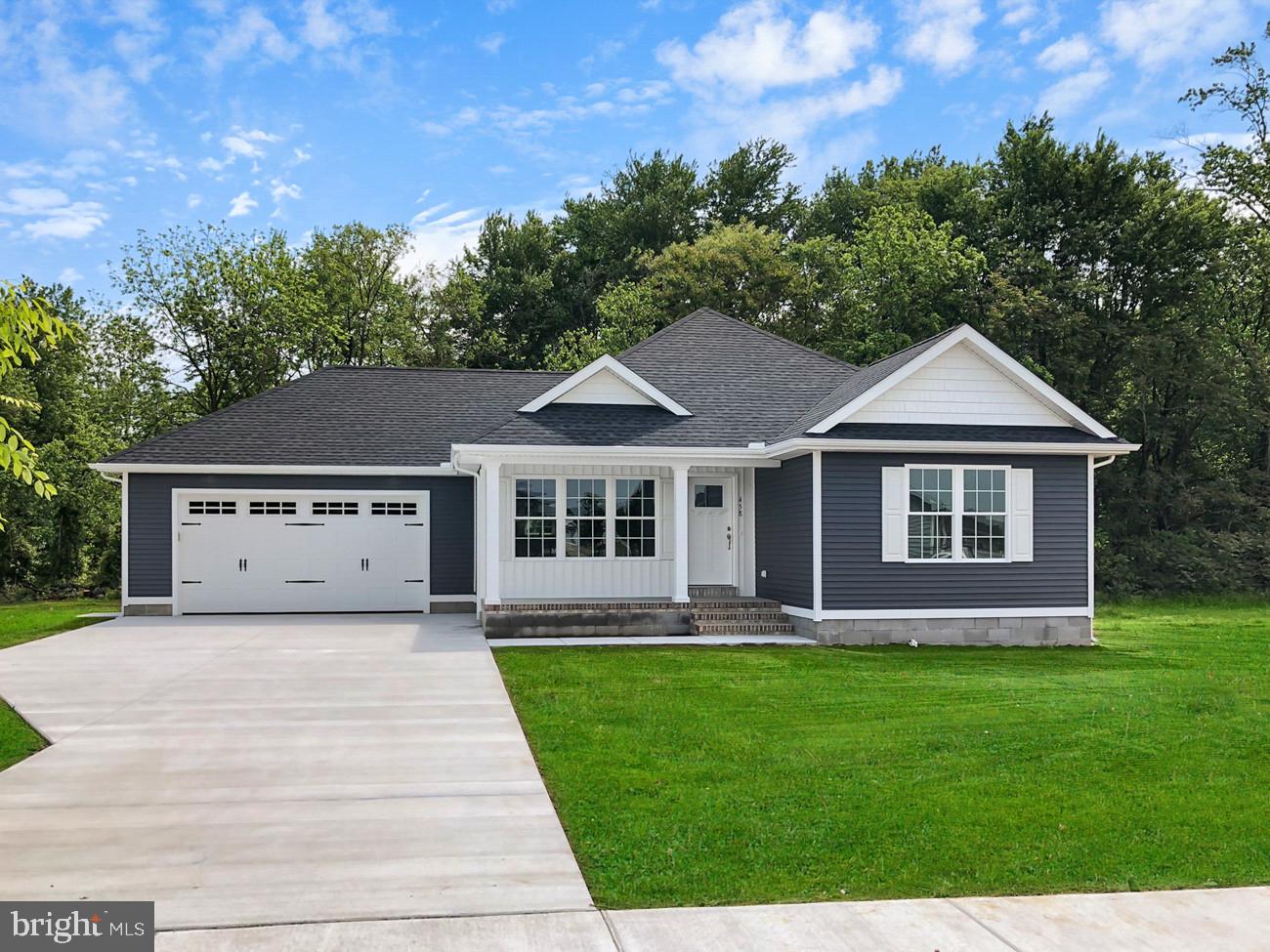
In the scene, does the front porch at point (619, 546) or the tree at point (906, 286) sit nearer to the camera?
the front porch at point (619, 546)

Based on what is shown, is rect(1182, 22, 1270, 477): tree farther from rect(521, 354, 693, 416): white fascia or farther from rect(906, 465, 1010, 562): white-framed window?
rect(521, 354, 693, 416): white fascia

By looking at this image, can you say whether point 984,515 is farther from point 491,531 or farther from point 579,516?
point 491,531

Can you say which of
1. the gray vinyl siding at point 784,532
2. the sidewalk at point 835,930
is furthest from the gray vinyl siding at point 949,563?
the sidewalk at point 835,930

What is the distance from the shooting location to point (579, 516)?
17.2m

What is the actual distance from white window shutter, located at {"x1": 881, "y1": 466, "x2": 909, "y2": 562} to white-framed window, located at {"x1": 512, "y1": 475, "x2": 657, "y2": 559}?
3.94 m

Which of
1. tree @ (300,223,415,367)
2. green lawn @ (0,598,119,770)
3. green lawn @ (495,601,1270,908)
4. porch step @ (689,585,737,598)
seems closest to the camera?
green lawn @ (495,601,1270,908)

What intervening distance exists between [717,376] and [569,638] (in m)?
6.14

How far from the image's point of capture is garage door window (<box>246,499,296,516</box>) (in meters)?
19.2

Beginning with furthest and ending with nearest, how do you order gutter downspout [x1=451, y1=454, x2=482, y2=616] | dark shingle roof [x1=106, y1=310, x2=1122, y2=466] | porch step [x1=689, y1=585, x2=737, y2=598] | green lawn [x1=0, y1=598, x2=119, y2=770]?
gutter downspout [x1=451, y1=454, x2=482, y2=616]
porch step [x1=689, y1=585, x2=737, y2=598]
dark shingle roof [x1=106, y1=310, x2=1122, y2=466]
green lawn [x1=0, y1=598, x2=119, y2=770]

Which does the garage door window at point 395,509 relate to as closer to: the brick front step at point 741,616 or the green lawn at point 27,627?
the green lawn at point 27,627

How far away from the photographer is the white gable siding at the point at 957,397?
1566 cm

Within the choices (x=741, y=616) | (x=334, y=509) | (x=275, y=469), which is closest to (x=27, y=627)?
(x=275, y=469)

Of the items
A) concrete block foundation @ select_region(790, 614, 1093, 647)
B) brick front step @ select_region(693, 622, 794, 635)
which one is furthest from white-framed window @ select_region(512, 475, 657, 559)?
concrete block foundation @ select_region(790, 614, 1093, 647)

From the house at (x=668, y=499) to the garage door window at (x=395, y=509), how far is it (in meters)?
0.05
